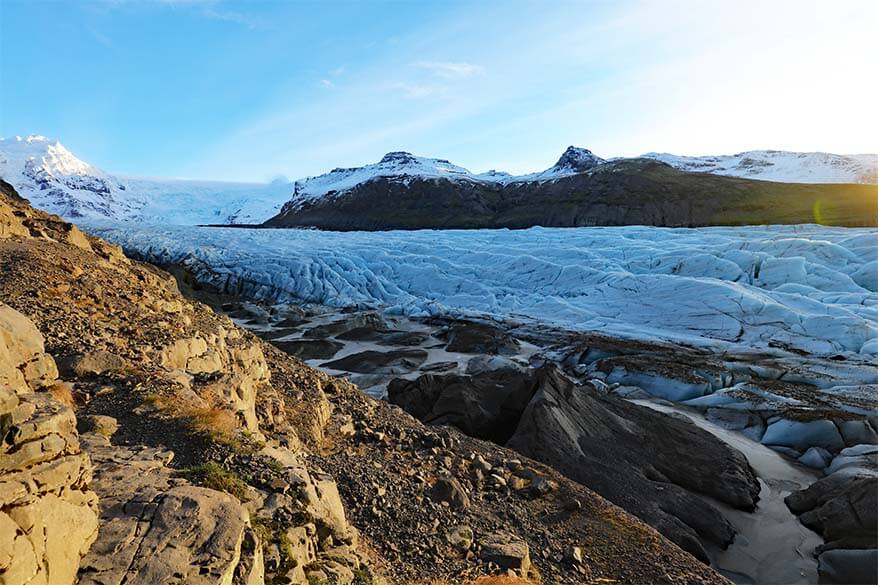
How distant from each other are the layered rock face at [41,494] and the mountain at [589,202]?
262 ft

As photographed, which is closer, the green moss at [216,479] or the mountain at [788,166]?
the green moss at [216,479]

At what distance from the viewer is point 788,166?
135375 millimetres

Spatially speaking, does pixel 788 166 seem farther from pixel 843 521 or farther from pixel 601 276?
pixel 843 521

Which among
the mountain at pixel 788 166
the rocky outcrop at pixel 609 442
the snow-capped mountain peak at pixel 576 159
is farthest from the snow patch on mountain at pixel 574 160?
the rocky outcrop at pixel 609 442

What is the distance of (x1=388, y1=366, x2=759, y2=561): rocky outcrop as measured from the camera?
1148 centimetres

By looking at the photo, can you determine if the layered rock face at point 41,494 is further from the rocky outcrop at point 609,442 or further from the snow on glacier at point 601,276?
the snow on glacier at point 601,276

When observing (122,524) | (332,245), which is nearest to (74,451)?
(122,524)

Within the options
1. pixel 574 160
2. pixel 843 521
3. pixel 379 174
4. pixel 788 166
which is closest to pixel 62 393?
pixel 843 521

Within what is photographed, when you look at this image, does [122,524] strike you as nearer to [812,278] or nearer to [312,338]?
[312,338]

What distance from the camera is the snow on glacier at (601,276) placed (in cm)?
3003

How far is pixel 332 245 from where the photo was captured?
6172 cm

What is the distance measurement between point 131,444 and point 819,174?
157391 millimetres

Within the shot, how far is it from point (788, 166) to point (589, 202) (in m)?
77.8

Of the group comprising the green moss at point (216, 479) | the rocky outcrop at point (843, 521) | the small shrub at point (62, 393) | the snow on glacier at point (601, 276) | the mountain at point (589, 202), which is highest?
the mountain at point (589, 202)
